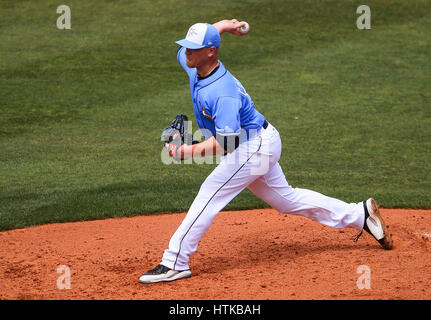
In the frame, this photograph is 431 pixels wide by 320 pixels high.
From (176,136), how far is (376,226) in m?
1.86

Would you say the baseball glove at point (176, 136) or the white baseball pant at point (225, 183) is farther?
the white baseball pant at point (225, 183)

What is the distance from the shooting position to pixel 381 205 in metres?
6.86

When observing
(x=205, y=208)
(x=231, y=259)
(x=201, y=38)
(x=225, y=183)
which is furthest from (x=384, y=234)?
(x=201, y=38)

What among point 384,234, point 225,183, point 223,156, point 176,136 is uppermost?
point 176,136

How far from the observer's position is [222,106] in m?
4.59

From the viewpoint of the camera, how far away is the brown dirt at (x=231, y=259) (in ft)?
15.3

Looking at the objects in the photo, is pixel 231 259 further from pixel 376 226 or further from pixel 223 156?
pixel 376 226

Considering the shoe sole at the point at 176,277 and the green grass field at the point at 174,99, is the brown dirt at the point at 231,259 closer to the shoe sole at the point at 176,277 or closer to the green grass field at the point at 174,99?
the shoe sole at the point at 176,277

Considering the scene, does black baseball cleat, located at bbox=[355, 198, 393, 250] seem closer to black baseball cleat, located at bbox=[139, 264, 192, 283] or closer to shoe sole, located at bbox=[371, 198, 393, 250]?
shoe sole, located at bbox=[371, 198, 393, 250]

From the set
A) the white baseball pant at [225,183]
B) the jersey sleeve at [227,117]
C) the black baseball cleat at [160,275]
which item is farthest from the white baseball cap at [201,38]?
the black baseball cleat at [160,275]

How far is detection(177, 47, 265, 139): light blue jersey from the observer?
4.58m

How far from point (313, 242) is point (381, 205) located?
1434 mm

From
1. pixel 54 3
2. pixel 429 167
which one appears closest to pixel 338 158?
pixel 429 167

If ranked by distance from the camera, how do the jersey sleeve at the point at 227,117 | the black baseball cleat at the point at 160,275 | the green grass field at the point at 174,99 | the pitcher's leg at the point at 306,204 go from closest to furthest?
1. the jersey sleeve at the point at 227,117
2. the black baseball cleat at the point at 160,275
3. the pitcher's leg at the point at 306,204
4. the green grass field at the point at 174,99
